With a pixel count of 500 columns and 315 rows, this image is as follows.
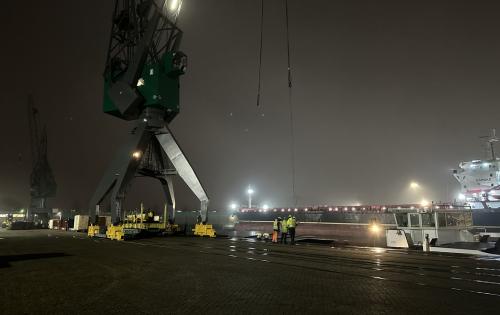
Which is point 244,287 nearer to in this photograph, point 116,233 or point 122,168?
point 116,233

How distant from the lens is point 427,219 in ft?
68.0

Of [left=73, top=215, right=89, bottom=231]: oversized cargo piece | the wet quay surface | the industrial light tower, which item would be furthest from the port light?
the wet quay surface

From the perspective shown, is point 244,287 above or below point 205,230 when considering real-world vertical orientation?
below

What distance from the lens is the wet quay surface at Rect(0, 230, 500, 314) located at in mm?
6754

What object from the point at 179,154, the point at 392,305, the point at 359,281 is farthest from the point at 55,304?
the point at 179,154

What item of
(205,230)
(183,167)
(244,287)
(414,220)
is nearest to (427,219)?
(414,220)

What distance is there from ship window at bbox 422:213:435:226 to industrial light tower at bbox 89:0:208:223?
2007 cm

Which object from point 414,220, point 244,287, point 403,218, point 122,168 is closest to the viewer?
point 244,287

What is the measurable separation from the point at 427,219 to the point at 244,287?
1611cm

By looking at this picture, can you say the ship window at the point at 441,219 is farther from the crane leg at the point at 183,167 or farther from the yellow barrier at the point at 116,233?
the yellow barrier at the point at 116,233

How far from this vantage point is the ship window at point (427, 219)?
Result: 20559 millimetres

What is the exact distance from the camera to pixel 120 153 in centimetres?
3575

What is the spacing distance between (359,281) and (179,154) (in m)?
28.5

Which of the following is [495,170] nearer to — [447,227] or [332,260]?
[447,227]
